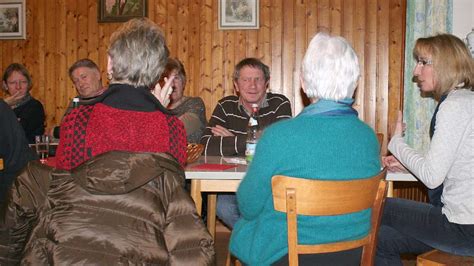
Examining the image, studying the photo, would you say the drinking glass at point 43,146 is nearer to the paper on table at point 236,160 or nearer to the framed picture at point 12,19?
the paper on table at point 236,160

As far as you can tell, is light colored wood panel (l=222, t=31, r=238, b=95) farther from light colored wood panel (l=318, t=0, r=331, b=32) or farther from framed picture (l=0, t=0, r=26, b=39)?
framed picture (l=0, t=0, r=26, b=39)

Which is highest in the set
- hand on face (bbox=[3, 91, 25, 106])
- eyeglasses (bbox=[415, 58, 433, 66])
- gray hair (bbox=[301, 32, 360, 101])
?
eyeglasses (bbox=[415, 58, 433, 66])

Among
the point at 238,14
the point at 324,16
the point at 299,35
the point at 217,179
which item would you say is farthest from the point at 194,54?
the point at 217,179

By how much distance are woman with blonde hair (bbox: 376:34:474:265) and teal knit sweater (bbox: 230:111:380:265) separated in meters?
0.52

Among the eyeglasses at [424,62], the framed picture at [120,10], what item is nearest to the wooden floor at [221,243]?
the eyeglasses at [424,62]

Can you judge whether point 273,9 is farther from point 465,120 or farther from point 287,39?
point 465,120

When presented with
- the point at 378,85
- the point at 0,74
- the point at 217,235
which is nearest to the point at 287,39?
the point at 378,85

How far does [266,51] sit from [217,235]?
171 cm

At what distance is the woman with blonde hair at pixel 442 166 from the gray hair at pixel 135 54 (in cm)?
113

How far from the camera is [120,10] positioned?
539 centimetres

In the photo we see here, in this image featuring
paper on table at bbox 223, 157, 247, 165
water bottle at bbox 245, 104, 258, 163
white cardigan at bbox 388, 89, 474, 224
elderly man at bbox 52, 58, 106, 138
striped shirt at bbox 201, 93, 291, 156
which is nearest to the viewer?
white cardigan at bbox 388, 89, 474, 224

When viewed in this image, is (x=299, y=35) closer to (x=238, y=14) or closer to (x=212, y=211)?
(x=238, y=14)

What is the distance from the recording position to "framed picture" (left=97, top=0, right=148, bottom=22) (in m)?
5.34

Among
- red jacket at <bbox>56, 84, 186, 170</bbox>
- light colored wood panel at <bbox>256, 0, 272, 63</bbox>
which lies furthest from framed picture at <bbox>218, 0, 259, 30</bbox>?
red jacket at <bbox>56, 84, 186, 170</bbox>
